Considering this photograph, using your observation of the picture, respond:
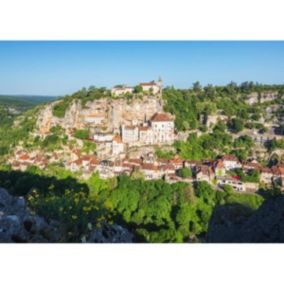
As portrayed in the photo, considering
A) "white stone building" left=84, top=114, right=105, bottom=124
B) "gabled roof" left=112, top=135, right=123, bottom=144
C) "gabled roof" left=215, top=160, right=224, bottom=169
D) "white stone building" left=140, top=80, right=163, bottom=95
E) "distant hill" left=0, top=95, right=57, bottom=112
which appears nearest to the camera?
"gabled roof" left=215, top=160, right=224, bottom=169

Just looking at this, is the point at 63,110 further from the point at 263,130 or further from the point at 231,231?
A: the point at 231,231

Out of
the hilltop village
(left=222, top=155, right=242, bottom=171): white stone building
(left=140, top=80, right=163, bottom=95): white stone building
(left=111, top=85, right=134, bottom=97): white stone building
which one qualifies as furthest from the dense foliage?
(left=140, top=80, right=163, bottom=95): white stone building

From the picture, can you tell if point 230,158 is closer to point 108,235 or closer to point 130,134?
point 130,134

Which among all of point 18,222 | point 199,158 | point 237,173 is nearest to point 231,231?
point 18,222

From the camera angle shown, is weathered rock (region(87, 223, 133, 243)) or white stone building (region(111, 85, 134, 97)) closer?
weathered rock (region(87, 223, 133, 243))

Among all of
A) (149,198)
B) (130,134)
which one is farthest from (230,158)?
(130,134)

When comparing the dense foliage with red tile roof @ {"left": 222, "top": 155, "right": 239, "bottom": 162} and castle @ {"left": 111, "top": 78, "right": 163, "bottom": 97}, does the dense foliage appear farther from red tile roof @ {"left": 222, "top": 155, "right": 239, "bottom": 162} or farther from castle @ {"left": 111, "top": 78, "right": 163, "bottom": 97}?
castle @ {"left": 111, "top": 78, "right": 163, "bottom": 97}

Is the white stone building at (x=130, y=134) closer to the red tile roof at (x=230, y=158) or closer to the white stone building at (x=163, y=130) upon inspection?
the white stone building at (x=163, y=130)
